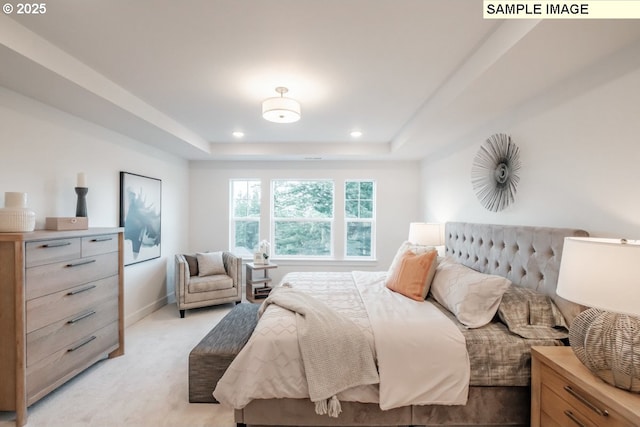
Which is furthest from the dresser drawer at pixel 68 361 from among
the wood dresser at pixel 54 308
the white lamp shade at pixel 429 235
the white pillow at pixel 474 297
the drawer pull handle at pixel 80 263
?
the white lamp shade at pixel 429 235

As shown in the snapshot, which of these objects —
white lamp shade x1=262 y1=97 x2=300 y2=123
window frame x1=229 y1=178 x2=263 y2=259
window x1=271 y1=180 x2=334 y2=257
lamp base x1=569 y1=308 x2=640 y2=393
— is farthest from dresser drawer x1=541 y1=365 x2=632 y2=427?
window frame x1=229 y1=178 x2=263 y2=259

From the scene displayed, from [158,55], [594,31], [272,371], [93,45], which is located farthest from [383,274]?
→ [93,45]

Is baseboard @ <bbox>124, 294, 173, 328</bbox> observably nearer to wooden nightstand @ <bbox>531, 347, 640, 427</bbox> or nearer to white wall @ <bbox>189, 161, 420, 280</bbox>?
white wall @ <bbox>189, 161, 420, 280</bbox>

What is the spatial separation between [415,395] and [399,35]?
7.03 feet

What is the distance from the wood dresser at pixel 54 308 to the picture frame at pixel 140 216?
32.8 inches

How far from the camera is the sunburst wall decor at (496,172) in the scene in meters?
2.50

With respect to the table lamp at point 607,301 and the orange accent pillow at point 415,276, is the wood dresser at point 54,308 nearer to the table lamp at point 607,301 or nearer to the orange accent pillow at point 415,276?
the orange accent pillow at point 415,276

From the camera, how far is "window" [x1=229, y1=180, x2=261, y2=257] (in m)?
5.14

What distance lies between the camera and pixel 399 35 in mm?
1780

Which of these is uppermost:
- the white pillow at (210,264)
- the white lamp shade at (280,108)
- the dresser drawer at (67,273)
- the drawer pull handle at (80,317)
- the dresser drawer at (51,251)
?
the white lamp shade at (280,108)

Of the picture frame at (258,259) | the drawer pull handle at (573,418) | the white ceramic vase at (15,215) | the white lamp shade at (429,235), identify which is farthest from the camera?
the picture frame at (258,259)

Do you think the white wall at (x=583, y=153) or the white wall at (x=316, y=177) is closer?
the white wall at (x=583, y=153)

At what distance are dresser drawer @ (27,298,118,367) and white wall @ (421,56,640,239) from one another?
3603 mm

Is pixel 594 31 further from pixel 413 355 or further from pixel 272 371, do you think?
pixel 272 371
